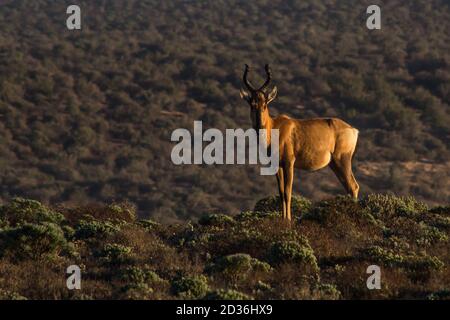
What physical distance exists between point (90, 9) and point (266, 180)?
4348cm

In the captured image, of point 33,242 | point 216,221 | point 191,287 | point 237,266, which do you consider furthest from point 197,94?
point 191,287

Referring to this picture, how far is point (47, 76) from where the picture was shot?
56969mm

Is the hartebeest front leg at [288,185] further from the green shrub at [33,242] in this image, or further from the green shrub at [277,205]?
the green shrub at [33,242]

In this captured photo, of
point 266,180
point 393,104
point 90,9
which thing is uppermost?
point 90,9

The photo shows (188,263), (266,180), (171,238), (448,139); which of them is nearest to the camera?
(188,263)

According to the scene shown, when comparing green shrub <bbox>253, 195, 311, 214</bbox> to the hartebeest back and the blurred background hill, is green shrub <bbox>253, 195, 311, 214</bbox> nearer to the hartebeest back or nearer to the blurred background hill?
the hartebeest back

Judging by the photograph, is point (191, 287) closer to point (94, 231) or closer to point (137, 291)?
point (137, 291)

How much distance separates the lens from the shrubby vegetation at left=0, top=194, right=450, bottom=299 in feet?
40.9

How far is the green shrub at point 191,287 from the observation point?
40.0 ft

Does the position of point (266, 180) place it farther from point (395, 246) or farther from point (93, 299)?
point (93, 299)

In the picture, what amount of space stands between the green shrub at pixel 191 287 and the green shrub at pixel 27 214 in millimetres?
7294

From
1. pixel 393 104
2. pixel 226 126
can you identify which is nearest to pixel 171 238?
pixel 226 126

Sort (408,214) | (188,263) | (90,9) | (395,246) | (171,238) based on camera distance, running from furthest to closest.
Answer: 1. (90,9)
2. (408,214)
3. (171,238)
4. (395,246)
5. (188,263)

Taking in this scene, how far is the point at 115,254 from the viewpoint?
50.1 ft
